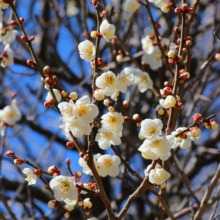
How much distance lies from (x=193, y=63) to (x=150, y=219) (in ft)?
7.49

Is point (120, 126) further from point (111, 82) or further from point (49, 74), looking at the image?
point (49, 74)

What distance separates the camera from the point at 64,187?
4.54ft

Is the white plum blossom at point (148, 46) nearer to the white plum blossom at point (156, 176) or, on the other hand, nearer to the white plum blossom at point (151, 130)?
the white plum blossom at point (151, 130)

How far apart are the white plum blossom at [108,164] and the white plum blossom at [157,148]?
0.27 meters

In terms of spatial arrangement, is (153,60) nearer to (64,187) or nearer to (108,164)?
(108,164)

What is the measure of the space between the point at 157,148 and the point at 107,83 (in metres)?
0.38

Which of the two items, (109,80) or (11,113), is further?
(11,113)

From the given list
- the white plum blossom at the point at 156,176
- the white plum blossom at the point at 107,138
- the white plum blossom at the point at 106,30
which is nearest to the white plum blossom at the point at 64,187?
the white plum blossom at the point at 107,138

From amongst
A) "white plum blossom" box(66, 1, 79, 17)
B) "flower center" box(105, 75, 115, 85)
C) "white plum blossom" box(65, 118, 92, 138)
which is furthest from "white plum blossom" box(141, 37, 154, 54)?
"white plum blossom" box(66, 1, 79, 17)

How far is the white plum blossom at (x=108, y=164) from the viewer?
161 cm

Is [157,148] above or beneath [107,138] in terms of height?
beneath

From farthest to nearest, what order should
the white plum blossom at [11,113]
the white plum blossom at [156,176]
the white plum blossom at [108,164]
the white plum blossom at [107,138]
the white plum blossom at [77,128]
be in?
the white plum blossom at [11,113] → the white plum blossom at [108,164] → the white plum blossom at [107,138] → the white plum blossom at [156,176] → the white plum blossom at [77,128]

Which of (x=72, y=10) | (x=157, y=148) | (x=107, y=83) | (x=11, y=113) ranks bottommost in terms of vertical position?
(x=157, y=148)

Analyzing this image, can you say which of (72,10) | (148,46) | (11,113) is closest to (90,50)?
(11,113)
